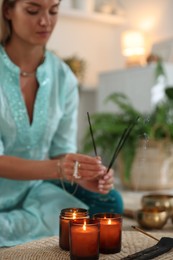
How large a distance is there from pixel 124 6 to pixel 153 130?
176 centimetres

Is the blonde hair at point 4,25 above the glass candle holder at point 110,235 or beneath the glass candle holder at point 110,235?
above

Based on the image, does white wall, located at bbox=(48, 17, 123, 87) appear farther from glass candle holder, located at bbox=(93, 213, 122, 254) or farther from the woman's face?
glass candle holder, located at bbox=(93, 213, 122, 254)

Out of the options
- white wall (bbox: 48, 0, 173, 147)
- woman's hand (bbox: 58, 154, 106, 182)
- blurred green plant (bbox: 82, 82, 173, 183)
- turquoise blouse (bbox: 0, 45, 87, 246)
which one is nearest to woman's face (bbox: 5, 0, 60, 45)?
turquoise blouse (bbox: 0, 45, 87, 246)

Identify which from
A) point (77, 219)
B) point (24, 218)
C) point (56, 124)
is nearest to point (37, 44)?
point (56, 124)

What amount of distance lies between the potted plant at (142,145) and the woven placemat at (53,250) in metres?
1.39

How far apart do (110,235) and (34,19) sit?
0.79m

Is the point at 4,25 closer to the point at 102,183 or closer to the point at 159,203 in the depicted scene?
the point at 102,183

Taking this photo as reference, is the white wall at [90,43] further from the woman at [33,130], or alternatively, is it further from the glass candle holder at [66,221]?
the glass candle holder at [66,221]

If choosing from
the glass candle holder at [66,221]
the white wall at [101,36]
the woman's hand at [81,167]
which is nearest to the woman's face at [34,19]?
the woman's hand at [81,167]

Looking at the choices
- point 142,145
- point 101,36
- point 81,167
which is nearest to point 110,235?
point 81,167

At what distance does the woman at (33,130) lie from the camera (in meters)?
1.51

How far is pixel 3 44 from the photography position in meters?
1.67

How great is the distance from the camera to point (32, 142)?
1.62 m

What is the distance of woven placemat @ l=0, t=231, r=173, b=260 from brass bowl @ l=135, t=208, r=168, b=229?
51 centimetres
